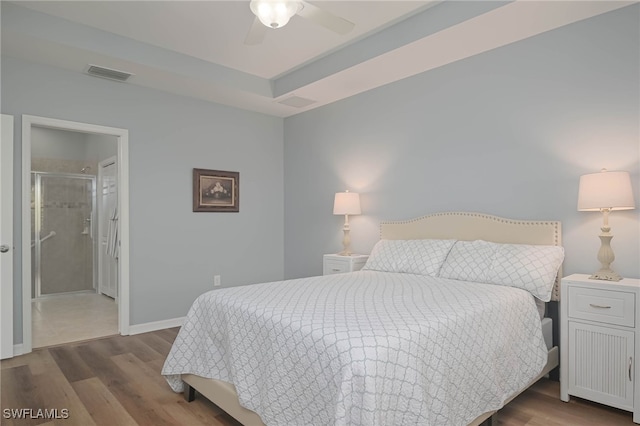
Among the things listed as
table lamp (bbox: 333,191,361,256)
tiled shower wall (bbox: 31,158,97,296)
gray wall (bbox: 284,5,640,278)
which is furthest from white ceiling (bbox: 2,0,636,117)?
tiled shower wall (bbox: 31,158,97,296)

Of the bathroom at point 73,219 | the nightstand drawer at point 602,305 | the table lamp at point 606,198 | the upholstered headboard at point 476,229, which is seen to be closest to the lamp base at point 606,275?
the table lamp at point 606,198

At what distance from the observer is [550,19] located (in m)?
2.69

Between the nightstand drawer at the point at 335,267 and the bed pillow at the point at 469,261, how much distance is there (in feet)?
3.87

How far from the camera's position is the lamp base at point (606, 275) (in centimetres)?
239

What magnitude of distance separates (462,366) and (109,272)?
536 cm

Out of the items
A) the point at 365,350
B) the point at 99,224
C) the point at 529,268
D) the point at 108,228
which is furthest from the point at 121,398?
the point at 99,224

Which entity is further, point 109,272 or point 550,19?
point 109,272

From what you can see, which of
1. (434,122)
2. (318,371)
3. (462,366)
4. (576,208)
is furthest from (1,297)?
(576,208)

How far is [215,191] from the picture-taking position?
4570 millimetres

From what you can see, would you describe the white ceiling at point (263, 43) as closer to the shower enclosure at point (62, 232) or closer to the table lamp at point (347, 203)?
the table lamp at point (347, 203)

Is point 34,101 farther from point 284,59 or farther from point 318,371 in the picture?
point 318,371

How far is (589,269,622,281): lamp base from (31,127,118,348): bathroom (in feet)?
16.9

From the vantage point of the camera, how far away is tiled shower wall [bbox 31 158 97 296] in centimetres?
587

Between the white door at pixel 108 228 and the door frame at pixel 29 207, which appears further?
the white door at pixel 108 228
